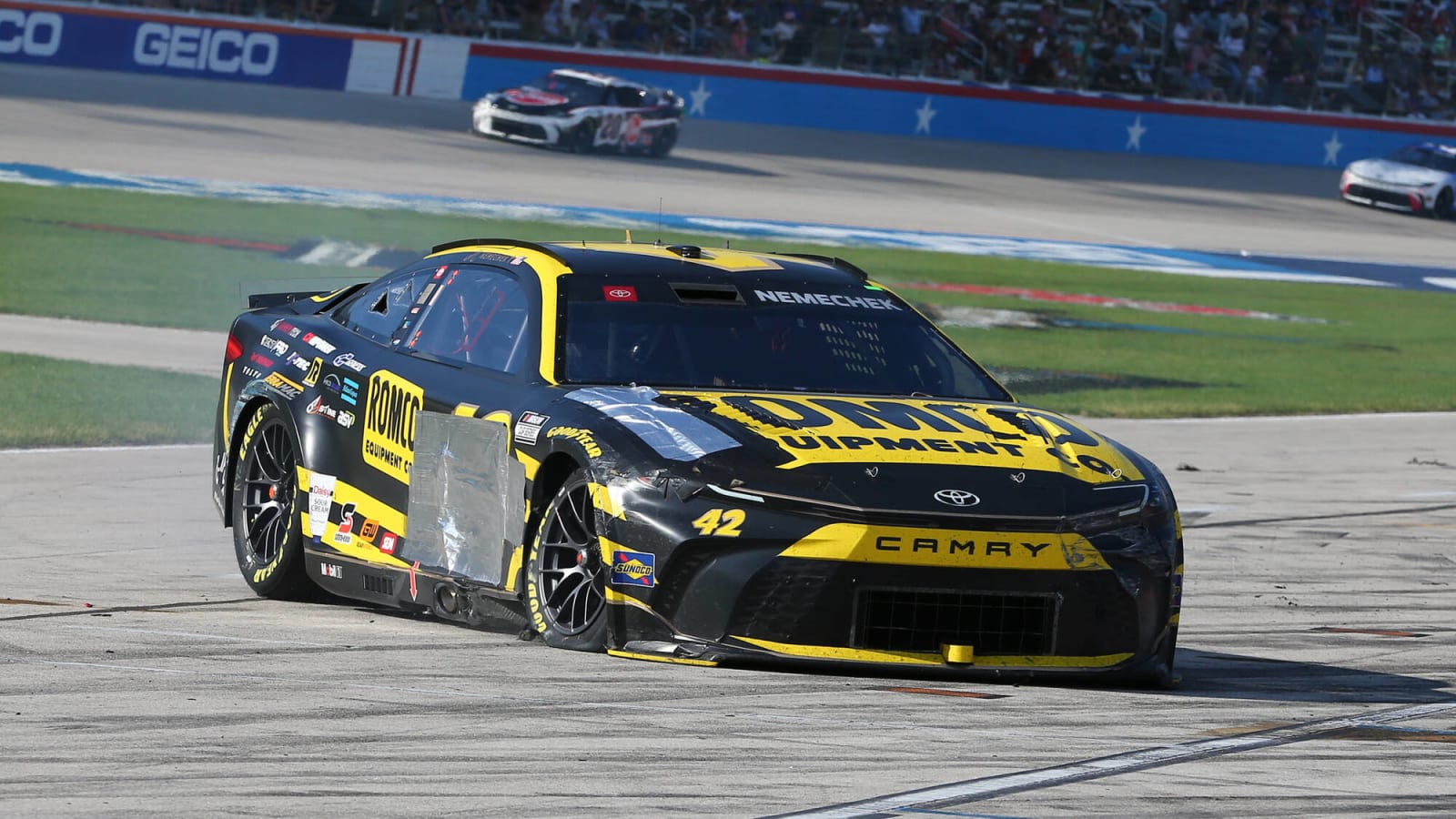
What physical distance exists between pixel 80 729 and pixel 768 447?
6.50 ft

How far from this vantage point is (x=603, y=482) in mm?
6031

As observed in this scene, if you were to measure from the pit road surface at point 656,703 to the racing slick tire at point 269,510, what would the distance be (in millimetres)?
121

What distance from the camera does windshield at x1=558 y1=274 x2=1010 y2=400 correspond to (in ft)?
22.1

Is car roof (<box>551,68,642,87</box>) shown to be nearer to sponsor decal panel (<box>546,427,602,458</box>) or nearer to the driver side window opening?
the driver side window opening

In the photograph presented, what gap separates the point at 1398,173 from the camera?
3853 centimetres

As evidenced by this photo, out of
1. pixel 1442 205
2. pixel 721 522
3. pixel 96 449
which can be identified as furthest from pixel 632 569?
pixel 1442 205

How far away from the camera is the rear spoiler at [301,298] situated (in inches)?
321

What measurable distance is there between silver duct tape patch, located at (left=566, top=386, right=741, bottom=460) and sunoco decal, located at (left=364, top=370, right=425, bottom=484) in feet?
2.29

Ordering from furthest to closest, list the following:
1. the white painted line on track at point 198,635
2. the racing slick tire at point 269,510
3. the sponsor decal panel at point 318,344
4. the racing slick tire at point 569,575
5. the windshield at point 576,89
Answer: the windshield at point 576,89, the sponsor decal panel at point 318,344, the racing slick tire at point 269,510, the white painted line on track at point 198,635, the racing slick tire at point 569,575

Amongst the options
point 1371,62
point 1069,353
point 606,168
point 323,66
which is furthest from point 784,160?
point 1069,353

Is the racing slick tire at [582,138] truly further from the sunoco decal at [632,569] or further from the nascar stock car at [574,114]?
the sunoco decal at [632,569]

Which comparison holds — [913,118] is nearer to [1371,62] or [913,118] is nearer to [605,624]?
[1371,62]

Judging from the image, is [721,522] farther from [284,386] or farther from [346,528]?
[284,386]

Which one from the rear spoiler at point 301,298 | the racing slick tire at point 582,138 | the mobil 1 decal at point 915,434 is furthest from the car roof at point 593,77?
the mobil 1 decal at point 915,434
